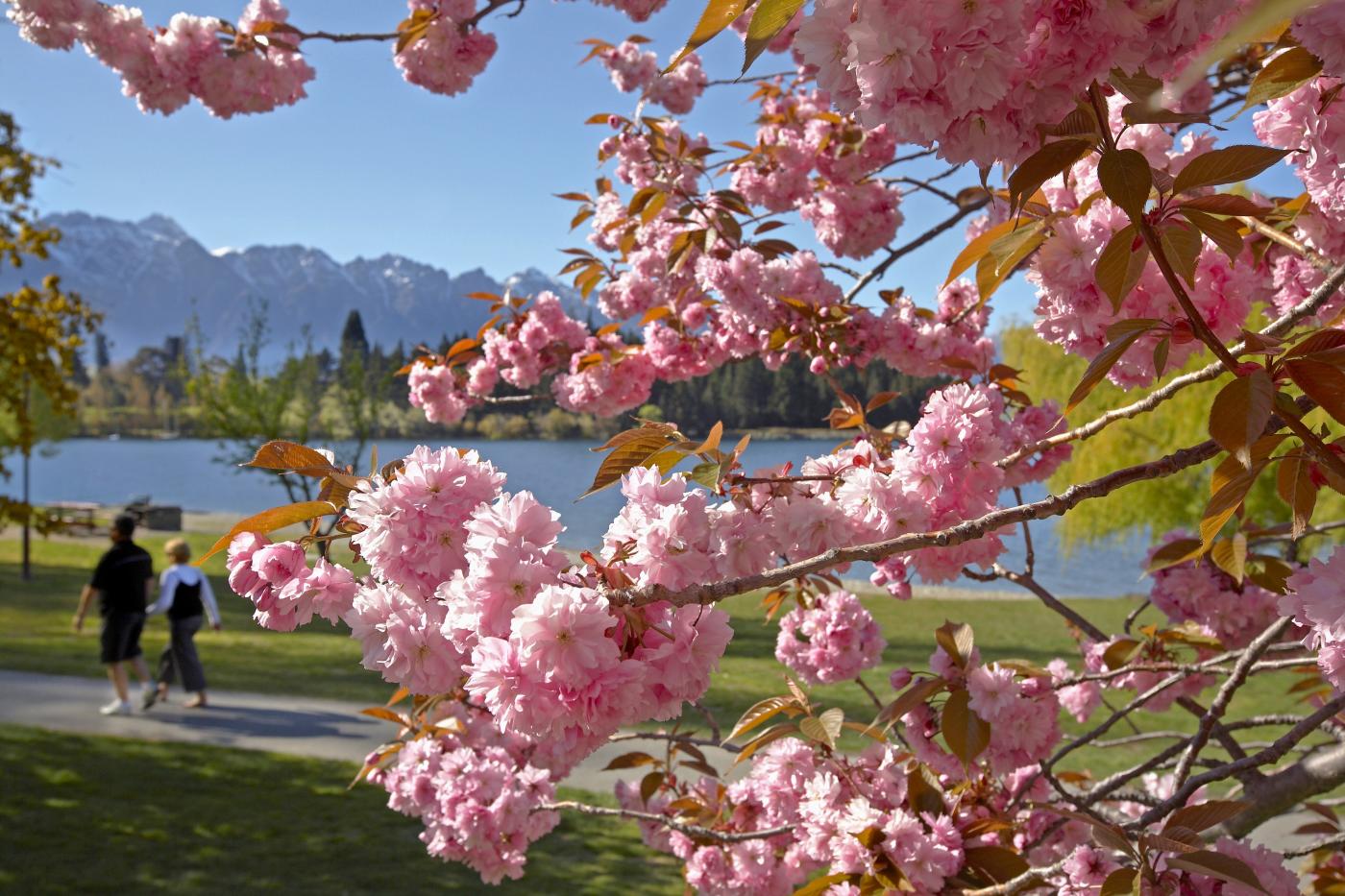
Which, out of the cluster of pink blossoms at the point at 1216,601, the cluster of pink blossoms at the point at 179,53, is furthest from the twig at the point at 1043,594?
the cluster of pink blossoms at the point at 179,53

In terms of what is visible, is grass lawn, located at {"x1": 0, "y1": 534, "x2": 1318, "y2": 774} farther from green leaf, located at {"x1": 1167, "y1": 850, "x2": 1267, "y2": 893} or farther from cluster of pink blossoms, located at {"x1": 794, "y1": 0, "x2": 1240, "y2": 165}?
cluster of pink blossoms, located at {"x1": 794, "y1": 0, "x2": 1240, "y2": 165}

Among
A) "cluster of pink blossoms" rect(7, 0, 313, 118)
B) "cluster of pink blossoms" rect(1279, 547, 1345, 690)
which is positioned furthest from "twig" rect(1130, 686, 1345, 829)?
"cluster of pink blossoms" rect(7, 0, 313, 118)

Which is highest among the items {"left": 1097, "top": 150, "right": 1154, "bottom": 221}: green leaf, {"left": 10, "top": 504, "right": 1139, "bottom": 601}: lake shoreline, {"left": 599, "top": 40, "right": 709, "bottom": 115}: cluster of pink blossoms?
{"left": 599, "top": 40, "right": 709, "bottom": 115}: cluster of pink blossoms

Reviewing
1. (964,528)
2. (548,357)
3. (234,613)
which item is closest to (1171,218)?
(964,528)

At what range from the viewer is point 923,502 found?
1375 mm

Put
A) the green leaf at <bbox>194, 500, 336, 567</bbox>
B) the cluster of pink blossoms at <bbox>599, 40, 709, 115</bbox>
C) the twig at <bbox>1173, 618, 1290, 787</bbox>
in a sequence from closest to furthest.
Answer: the green leaf at <bbox>194, 500, 336, 567</bbox> < the twig at <bbox>1173, 618, 1290, 787</bbox> < the cluster of pink blossoms at <bbox>599, 40, 709, 115</bbox>

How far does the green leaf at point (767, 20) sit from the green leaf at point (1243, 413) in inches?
17.7

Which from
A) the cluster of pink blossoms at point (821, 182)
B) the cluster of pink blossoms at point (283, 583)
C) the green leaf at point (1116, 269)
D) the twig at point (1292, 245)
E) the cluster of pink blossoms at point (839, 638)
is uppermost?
the cluster of pink blossoms at point (821, 182)

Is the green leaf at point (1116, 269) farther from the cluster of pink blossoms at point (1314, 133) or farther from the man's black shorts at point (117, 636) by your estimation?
the man's black shorts at point (117, 636)

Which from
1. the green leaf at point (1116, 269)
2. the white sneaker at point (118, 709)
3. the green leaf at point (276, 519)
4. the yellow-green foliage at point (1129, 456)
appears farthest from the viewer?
the yellow-green foliage at point (1129, 456)

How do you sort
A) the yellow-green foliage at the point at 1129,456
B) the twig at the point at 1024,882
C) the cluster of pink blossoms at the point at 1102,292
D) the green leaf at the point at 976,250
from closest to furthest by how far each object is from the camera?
the green leaf at the point at 976,250 → the cluster of pink blossoms at the point at 1102,292 → the twig at the point at 1024,882 → the yellow-green foliage at the point at 1129,456

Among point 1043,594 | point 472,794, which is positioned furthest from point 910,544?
point 472,794

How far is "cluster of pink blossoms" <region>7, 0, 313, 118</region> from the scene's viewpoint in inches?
115

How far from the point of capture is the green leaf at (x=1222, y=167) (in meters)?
0.86
